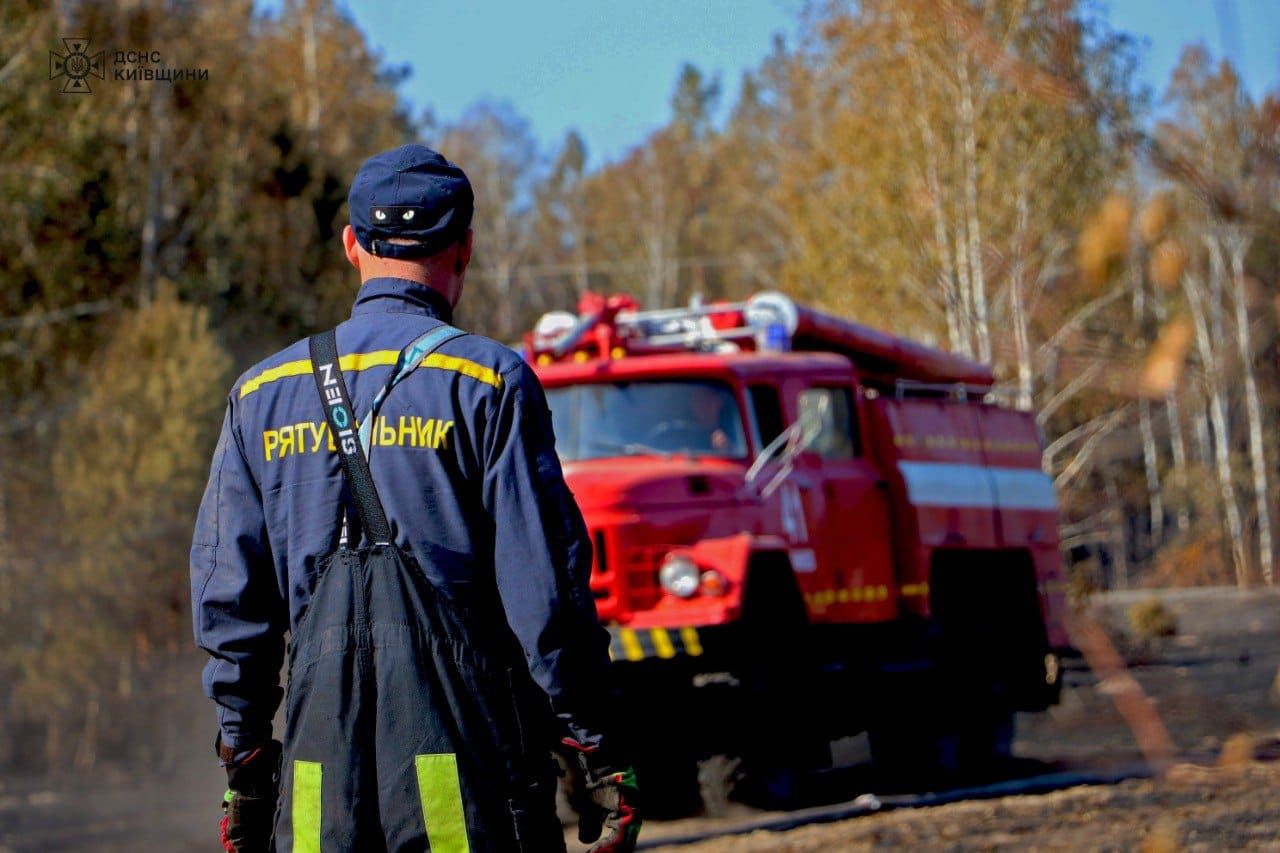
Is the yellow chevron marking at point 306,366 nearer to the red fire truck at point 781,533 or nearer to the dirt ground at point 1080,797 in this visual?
the dirt ground at point 1080,797

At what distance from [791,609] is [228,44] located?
30377 mm

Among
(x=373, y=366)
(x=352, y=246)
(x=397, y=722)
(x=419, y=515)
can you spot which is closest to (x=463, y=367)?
(x=373, y=366)

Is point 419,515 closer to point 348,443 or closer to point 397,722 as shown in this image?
point 348,443

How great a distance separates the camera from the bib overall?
130 inches

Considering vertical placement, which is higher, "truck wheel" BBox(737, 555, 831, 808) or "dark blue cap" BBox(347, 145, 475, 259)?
"dark blue cap" BBox(347, 145, 475, 259)

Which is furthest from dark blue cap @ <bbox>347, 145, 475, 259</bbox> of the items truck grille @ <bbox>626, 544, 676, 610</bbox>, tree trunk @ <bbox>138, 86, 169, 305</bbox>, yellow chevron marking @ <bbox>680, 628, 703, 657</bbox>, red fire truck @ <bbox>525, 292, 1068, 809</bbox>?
tree trunk @ <bbox>138, 86, 169, 305</bbox>

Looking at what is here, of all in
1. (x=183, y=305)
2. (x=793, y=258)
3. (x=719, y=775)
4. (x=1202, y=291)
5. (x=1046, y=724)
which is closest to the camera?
(x=1202, y=291)

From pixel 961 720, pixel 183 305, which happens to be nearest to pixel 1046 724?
pixel 961 720

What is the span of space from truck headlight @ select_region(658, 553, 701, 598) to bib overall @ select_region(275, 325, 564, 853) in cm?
669

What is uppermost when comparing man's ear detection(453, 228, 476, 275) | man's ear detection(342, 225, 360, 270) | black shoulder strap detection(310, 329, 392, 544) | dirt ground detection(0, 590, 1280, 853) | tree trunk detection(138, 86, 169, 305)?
tree trunk detection(138, 86, 169, 305)

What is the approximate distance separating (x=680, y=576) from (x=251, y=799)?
6.64 metres

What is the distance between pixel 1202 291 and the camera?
2.96m

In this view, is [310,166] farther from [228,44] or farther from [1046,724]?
[1046,724]

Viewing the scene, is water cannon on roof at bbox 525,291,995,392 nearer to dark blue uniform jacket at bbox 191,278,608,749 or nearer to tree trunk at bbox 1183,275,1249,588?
tree trunk at bbox 1183,275,1249,588
